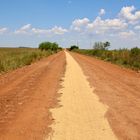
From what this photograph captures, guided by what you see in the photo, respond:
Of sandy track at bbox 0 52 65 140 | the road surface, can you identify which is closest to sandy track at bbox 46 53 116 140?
the road surface

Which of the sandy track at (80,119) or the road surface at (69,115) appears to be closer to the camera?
the sandy track at (80,119)

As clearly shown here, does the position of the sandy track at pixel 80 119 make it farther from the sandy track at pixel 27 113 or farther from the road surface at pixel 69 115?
the sandy track at pixel 27 113

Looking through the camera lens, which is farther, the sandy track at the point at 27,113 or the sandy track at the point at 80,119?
the sandy track at the point at 27,113

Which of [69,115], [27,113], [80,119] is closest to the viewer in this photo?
[80,119]

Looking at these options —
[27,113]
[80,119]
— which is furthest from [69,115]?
[27,113]

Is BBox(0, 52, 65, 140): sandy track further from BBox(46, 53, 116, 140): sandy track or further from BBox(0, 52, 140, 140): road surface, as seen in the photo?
BBox(46, 53, 116, 140): sandy track

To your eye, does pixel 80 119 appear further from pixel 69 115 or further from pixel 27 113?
pixel 27 113

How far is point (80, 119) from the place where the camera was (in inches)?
324

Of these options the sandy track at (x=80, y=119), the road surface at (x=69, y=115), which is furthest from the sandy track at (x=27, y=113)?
the sandy track at (x=80, y=119)

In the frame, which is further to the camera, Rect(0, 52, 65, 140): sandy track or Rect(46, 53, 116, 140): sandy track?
Rect(0, 52, 65, 140): sandy track

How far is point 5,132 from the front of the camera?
720cm

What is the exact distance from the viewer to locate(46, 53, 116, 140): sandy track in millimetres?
6841

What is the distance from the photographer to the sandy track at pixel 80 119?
684 cm

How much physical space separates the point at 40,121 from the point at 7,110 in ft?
5.88
